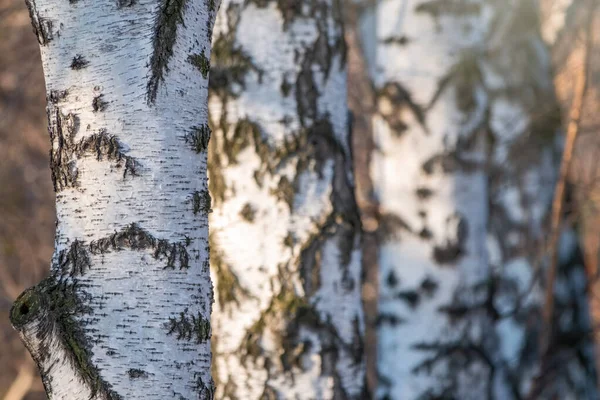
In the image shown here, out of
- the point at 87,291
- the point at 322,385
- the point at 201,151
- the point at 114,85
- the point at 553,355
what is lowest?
the point at 553,355

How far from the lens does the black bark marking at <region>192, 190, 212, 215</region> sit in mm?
1044

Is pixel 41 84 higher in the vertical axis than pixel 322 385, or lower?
higher

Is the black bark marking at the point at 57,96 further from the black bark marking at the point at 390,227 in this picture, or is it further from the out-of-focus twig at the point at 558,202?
the out-of-focus twig at the point at 558,202

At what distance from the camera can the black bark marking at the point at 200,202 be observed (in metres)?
1.04

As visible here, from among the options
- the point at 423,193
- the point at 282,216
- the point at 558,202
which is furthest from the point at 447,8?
the point at 282,216

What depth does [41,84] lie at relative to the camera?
203 inches

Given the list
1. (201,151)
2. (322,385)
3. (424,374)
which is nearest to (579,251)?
(424,374)

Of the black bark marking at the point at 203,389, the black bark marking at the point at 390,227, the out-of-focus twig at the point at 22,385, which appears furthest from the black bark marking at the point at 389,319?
the out-of-focus twig at the point at 22,385

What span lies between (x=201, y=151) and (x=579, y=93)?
1.82 m

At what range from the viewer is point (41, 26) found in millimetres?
1031

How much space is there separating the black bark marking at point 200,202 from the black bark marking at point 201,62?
0.62ft

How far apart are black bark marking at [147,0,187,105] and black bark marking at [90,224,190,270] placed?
0.63 feet

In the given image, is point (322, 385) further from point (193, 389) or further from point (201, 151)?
point (201, 151)

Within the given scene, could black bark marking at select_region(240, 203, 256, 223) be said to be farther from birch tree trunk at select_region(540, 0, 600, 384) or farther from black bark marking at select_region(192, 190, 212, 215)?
birch tree trunk at select_region(540, 0, 600, 384)
